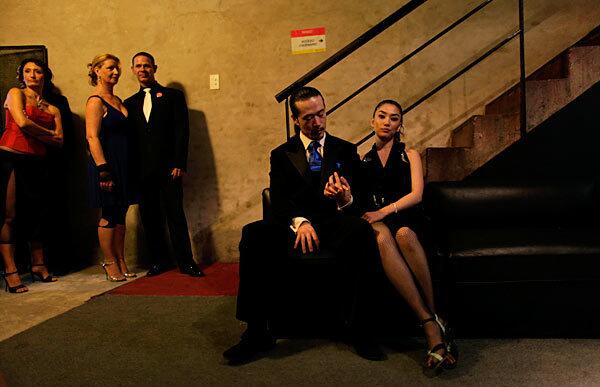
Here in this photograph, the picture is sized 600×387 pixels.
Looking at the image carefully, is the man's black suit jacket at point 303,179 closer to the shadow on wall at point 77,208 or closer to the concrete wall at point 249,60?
the concrete wall at point 249,60

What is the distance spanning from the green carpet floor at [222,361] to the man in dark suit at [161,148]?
1192mm

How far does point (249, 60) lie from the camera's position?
3869 mm

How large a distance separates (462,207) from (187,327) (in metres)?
1.55

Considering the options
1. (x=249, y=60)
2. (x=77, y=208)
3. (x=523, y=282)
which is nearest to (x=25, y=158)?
(x=77, y=208)

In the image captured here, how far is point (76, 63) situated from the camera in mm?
4047

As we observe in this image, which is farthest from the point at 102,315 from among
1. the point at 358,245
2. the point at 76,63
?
the point at 76,63

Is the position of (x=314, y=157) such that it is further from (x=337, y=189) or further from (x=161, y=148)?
(x=161, y=148)

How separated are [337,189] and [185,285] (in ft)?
5.34

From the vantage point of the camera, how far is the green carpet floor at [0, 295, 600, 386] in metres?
1.62

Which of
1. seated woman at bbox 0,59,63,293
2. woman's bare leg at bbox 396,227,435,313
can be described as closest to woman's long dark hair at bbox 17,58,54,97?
seated woman at bbox 0,59,63,293

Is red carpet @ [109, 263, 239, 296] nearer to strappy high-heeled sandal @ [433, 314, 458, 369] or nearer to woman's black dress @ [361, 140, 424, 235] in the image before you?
woman's black dress @ [361, 140, 424, 235]

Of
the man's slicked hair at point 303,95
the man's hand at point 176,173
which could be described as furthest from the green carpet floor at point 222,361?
the man's hand at point 176,173

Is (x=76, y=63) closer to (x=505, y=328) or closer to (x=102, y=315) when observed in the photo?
(x=102, y=315)

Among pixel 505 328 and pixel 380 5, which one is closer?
pixel 505 328
